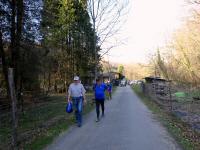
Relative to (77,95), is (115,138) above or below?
below

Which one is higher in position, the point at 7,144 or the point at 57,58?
the point at 57,58

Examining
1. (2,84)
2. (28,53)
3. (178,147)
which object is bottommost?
(178,147)

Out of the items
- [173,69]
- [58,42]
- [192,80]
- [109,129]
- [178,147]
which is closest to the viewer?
[178,147]

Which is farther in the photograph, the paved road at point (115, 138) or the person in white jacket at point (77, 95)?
the person in white jacket at point (77, 95)

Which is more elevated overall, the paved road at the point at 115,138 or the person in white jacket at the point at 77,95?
the person in white jacket at the point at 77,95

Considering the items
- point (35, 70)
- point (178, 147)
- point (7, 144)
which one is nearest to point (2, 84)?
point (35, 70)

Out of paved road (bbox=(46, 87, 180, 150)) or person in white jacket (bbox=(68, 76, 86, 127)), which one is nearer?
paved road (bbox=(46, 87, 180, 150))

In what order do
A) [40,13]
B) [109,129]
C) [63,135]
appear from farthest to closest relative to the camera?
[40,13]
[109,129]
[63,135]

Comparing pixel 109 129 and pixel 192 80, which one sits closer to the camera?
pixel 109 129

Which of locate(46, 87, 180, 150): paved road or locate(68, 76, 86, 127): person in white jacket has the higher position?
locate(68, 76, 86, 127): person in white jacket

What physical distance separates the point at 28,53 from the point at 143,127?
13.2m

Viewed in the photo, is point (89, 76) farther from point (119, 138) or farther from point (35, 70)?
point (119, 138)

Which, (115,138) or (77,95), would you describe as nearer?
(115,138)

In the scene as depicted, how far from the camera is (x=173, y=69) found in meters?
61.8
